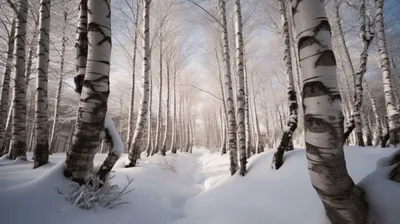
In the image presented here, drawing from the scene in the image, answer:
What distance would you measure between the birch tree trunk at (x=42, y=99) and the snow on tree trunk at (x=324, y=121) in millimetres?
5347

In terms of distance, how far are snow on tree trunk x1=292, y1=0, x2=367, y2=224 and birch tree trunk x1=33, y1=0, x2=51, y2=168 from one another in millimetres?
5347

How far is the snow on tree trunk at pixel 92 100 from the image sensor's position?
2.56m

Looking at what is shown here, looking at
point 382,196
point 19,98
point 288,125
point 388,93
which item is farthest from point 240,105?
point 19,98

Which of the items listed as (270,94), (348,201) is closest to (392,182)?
(348,201)

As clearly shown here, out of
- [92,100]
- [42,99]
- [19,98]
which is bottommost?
[92,100]

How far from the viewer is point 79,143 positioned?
2.57m

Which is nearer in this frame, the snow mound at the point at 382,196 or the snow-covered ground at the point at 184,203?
the snow mound at the point at 382,196

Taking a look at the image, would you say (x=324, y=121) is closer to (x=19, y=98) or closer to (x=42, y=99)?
(x=42, y=99)

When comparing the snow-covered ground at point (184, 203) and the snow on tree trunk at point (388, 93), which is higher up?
the snow on tree trunk at point (388, 93)

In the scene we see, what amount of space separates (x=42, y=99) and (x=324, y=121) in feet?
18.3

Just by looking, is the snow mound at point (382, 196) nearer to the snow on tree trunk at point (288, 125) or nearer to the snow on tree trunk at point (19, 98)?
the snow on tree trunk at point (288, 125)

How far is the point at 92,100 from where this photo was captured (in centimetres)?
257

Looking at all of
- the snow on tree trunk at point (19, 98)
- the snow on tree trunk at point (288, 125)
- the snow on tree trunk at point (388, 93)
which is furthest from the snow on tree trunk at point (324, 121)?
the snow on tree trunk at point (388, 93)

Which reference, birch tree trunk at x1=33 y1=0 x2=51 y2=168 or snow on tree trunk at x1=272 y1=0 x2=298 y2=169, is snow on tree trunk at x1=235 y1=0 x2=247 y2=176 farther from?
birch tree trunk at x1=33 y1=0 x2=51 y2=168
